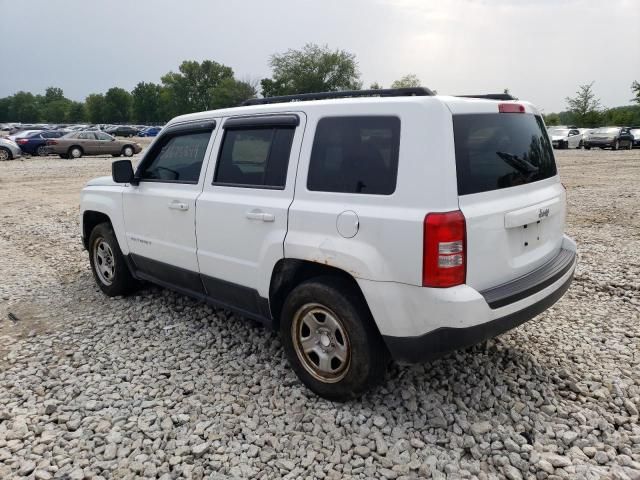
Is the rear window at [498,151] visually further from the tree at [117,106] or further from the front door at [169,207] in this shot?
the tree at [117,106]

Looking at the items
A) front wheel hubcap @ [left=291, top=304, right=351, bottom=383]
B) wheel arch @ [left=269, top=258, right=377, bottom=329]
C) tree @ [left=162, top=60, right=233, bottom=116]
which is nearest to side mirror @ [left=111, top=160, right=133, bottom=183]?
wheel arch @ [left=269, top=258, right=377, bottom=329]

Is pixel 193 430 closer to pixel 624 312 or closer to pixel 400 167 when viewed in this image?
pixel 400 167

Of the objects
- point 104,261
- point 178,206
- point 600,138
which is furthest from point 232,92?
point 178,206

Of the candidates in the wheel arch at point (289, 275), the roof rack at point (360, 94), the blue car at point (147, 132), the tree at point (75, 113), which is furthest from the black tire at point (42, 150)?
the tree at point (75, 113)

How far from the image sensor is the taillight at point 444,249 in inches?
103

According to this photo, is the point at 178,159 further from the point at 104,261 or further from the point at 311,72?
the point at 311,72

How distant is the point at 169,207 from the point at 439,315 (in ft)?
8.28

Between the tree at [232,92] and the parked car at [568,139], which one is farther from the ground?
the tree at [232,92]

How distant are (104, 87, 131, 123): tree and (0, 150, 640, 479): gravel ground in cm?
12206

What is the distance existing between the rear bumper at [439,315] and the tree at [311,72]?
68495mm

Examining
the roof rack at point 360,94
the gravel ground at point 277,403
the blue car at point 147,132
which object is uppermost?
the blue car at point 147,132

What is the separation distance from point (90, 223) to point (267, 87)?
69128mm

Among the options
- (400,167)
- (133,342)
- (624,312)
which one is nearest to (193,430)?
(133,342)

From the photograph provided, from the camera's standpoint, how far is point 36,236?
867 centimetres
